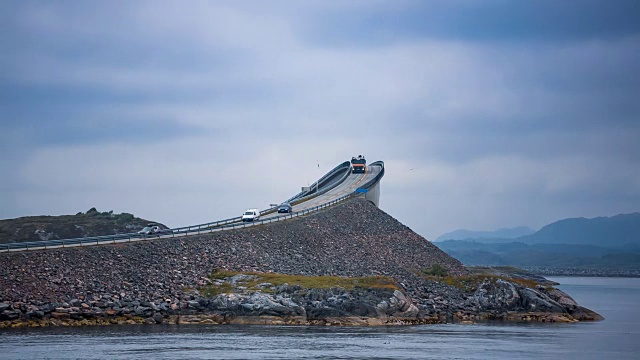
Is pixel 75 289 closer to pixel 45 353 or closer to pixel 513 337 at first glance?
pixel 45 353

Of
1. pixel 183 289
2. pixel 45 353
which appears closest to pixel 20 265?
pixel 183 289

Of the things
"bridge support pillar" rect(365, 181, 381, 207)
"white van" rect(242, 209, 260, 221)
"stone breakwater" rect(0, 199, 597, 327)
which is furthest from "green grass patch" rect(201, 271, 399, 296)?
"bridge support pillar" rect(365, 181, 381, 207)

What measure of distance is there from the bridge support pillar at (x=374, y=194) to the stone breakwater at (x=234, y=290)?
78.3 ft

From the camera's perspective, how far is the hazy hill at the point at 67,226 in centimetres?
13243

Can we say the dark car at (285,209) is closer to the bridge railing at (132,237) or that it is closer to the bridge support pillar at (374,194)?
the bridge railing at (132,237)

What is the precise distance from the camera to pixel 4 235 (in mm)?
129875

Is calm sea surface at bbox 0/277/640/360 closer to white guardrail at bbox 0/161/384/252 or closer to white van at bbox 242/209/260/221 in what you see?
white guardrail at bbox 0/161/384/252

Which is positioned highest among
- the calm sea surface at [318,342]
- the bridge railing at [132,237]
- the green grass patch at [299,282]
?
the bridge railing at [132,237]

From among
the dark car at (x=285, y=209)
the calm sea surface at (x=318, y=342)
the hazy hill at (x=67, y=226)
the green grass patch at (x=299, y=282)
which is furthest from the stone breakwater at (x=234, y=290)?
the hazy hill at (x=67, y=226)

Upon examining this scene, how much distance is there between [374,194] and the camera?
138 metres

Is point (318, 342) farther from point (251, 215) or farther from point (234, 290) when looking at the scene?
point (251, 215)

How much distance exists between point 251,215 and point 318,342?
→ 47.0 m

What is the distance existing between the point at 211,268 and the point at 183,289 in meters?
7.01

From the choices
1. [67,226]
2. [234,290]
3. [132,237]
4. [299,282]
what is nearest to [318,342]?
[234,290]
